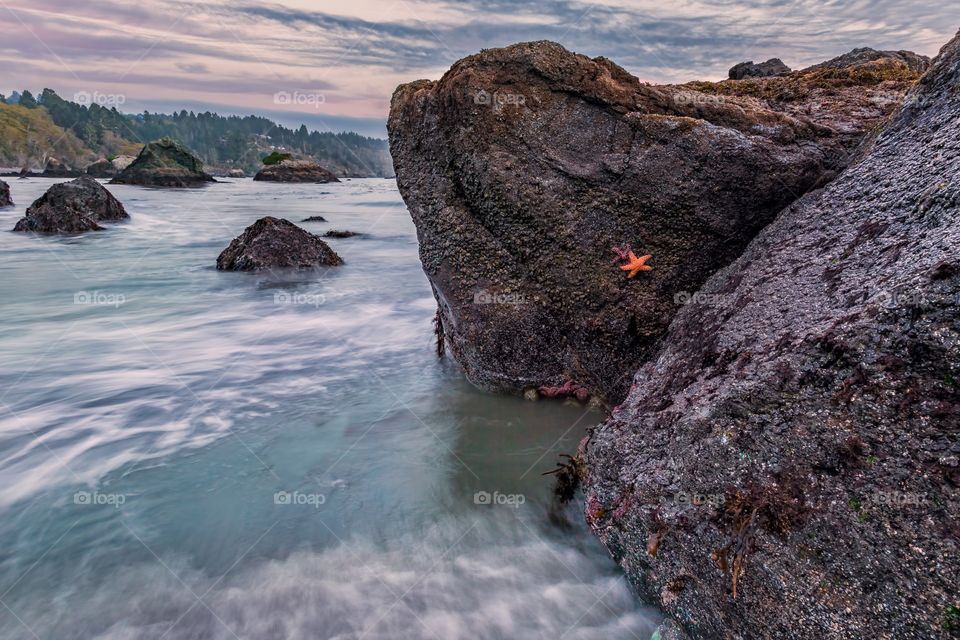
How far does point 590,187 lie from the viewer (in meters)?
4.75

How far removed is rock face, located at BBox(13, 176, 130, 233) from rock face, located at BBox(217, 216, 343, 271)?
30.0 feet

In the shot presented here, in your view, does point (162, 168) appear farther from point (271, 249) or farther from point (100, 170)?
point (271, 249)

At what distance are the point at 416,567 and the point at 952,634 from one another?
2.84 metres

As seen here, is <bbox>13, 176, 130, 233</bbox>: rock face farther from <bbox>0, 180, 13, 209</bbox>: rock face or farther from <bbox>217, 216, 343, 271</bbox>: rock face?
<bbox>217, 216, 343, 271</bbox>: rock face

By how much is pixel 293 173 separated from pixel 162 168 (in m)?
27.1

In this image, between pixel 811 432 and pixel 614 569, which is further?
pixel 614 569

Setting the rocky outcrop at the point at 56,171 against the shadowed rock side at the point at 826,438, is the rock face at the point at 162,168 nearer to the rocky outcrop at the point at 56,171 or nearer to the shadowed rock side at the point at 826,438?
the rocky outcrop at the point at 56,171

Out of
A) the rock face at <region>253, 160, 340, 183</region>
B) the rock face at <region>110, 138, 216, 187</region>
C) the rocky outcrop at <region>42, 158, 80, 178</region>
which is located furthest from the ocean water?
the rocky outcrop at <region>42, 158, 80, 178</region>

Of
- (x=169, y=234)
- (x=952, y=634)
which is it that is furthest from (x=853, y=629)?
(x=169, y=234)

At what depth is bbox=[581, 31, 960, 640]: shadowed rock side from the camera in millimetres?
2113

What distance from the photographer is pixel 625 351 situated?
495 centimetres

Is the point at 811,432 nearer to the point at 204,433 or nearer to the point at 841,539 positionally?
the point at 841,539

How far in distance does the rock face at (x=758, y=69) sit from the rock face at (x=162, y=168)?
183 feet

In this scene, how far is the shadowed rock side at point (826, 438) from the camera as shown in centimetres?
211
